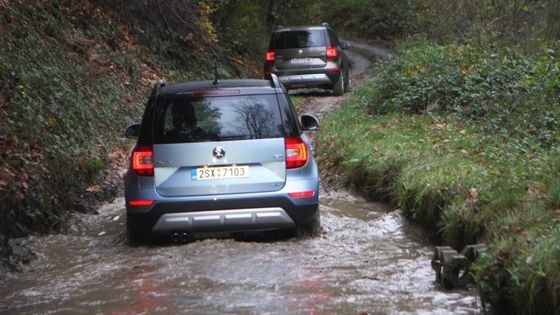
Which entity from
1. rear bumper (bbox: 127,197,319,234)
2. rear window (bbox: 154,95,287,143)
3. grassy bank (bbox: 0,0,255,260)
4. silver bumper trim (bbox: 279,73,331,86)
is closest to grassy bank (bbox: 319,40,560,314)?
rear bumper (bbox: 127,197,319,234)

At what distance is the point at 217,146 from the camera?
329 inches

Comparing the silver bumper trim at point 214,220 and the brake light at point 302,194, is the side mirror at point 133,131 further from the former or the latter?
the brake light at point 302,194

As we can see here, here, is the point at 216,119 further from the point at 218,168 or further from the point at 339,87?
the point at 339,87

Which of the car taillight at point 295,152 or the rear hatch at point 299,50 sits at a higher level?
the car taillight at point 295,152

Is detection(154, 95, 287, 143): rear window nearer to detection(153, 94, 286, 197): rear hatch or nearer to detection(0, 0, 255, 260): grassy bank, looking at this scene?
detection(153, 94, 286, 197): rear hatch

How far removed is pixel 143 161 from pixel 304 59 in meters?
14.7

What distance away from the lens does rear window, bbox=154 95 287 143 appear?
8453mm

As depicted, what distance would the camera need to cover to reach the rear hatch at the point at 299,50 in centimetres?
2270

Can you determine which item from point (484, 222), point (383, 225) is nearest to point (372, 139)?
point (383, 225)

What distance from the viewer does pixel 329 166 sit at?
13.6 meters

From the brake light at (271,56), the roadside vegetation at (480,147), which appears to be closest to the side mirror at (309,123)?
the roadside vegetation at (480,147)

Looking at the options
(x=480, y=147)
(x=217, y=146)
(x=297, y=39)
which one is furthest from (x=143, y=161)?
(x=297, y=39)

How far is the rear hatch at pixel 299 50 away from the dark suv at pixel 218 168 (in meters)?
14.1

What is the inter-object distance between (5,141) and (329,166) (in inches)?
196
